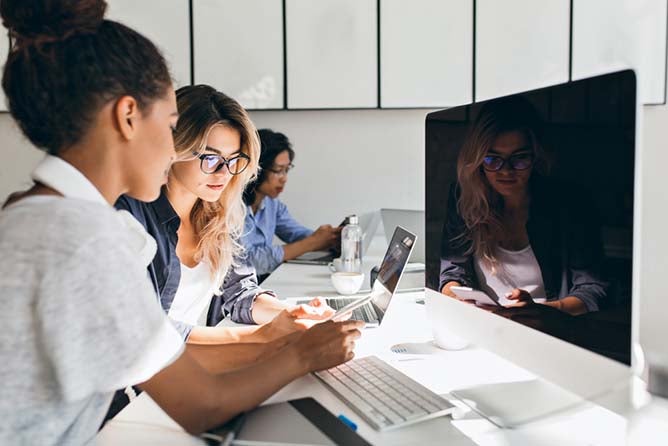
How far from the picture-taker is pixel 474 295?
1.02 m

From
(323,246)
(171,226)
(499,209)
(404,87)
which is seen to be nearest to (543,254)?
(499,209)

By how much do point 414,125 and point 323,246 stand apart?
1172mm

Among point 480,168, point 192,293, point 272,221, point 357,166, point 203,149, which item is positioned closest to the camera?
point 480,168

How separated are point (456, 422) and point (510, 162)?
1.35 feet

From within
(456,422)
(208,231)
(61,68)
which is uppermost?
(61,68)

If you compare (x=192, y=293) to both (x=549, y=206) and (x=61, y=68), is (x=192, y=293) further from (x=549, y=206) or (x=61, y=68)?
(x=549, y=206)

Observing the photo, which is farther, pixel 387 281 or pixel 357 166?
pixel 357 166

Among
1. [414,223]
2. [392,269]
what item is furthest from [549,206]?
[414,223]

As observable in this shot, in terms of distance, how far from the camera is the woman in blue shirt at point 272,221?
8.06 ft

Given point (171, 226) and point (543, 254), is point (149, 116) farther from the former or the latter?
point (171, 226)

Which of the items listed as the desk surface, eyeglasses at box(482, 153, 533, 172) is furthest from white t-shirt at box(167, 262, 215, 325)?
eyeglasses at box(482, 153, 533, 172)

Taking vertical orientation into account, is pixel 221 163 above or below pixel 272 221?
above

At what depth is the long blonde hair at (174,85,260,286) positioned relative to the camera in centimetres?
156

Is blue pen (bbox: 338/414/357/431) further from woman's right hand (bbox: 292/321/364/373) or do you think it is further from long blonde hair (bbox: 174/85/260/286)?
long blonde hair (bbox: 174/85/260/286)
